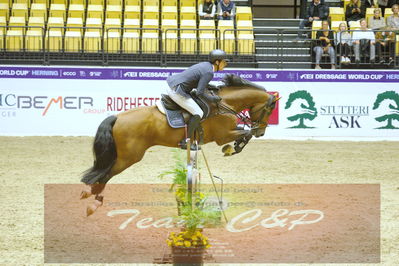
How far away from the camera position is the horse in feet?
29.1

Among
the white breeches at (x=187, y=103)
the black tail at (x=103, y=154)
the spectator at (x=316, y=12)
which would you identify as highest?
the spectator at (x=316, y=12)

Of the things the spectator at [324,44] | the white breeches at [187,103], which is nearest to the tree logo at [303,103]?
the spectator at [324,44]

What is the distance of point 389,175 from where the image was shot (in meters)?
13.0

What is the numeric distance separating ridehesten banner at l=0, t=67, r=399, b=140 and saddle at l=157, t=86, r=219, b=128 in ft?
26.8

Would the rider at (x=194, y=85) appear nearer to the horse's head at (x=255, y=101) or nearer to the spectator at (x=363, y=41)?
the horse's head at (x=255, y=101)

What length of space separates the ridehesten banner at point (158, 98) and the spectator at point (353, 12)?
3.45 m

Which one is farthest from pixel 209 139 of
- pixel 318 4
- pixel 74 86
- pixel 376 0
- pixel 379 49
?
pixel 376 0

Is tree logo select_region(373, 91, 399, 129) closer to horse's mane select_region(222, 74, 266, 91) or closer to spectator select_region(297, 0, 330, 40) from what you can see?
spectator select_region(297, 0, 330, 40)

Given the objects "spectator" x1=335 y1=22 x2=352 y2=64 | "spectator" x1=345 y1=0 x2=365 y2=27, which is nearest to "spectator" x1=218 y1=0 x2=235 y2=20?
"spectator" x1=335 y1=22 x2=352 y2=64

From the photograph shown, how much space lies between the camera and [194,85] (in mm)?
9312

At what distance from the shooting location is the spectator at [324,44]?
18.3 m

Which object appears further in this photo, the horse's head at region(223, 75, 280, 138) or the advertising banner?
the horse's head at region(223, 75, 280, 138)

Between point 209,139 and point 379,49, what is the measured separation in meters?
10.3

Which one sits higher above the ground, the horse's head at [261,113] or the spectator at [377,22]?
the spectator at [377,22]
